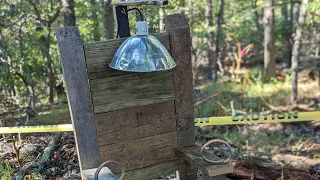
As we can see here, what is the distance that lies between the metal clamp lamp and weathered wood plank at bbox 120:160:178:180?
0.86 m

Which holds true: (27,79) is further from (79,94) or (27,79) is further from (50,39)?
(79,94)

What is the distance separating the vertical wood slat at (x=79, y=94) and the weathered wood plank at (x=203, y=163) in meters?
0.64

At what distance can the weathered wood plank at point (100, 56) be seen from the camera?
2266 millimetres

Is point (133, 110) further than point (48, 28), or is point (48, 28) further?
point (48, 28)

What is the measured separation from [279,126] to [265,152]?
157 centimetres

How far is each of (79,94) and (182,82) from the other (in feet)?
2.62

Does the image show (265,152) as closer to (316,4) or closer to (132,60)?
(316,4)

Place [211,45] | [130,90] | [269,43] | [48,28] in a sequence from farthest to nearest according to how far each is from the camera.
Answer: [269,43]
[211,45]
[48,28]
[130,90]

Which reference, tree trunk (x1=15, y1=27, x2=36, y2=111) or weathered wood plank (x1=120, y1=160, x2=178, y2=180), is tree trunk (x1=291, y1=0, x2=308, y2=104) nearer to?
tree trunk (x1=15, y1=27, x2=36, y2=111)

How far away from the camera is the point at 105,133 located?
93.3 inches

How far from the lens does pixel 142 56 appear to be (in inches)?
78.2

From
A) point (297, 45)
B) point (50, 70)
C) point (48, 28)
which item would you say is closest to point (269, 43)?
point (297, 45)

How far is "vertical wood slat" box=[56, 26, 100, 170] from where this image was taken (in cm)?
A: 218

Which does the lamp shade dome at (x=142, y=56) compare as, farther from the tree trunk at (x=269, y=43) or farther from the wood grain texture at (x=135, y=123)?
the tree trunk at (x=269, y=43)
